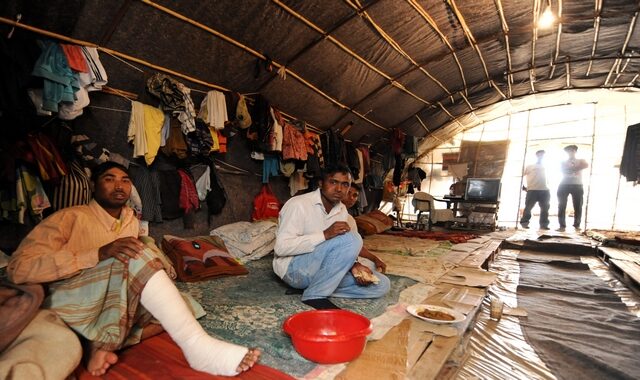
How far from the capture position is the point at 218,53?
3809 millimetres

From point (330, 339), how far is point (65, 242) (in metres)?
1.38

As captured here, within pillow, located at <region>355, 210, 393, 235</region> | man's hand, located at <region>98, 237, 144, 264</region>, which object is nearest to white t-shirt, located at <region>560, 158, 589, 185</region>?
pillow, located at <region>355, 210, 393, 235</region>

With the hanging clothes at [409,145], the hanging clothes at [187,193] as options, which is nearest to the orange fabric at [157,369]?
the hanging clothes at [187,193]

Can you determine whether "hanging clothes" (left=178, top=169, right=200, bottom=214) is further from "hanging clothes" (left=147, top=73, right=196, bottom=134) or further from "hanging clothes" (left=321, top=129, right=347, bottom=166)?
"hanging clothes" (left=321, top=129, right=347, bottom=166)

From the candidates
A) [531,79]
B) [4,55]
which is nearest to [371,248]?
[4,55]

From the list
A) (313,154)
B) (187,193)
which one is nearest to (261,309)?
(187,193)

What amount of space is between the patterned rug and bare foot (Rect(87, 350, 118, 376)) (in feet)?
1.70

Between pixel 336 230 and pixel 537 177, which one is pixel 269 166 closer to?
pixel 336 230

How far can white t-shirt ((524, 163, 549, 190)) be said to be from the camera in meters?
8.20

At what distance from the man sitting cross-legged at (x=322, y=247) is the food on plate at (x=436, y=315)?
0.44m

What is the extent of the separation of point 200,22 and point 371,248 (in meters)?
3.76

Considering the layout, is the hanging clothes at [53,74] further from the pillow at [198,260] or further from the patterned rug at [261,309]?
the patterned rug at [261,309]

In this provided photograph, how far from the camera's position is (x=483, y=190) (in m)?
8.76

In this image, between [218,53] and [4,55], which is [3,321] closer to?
[4,55]
